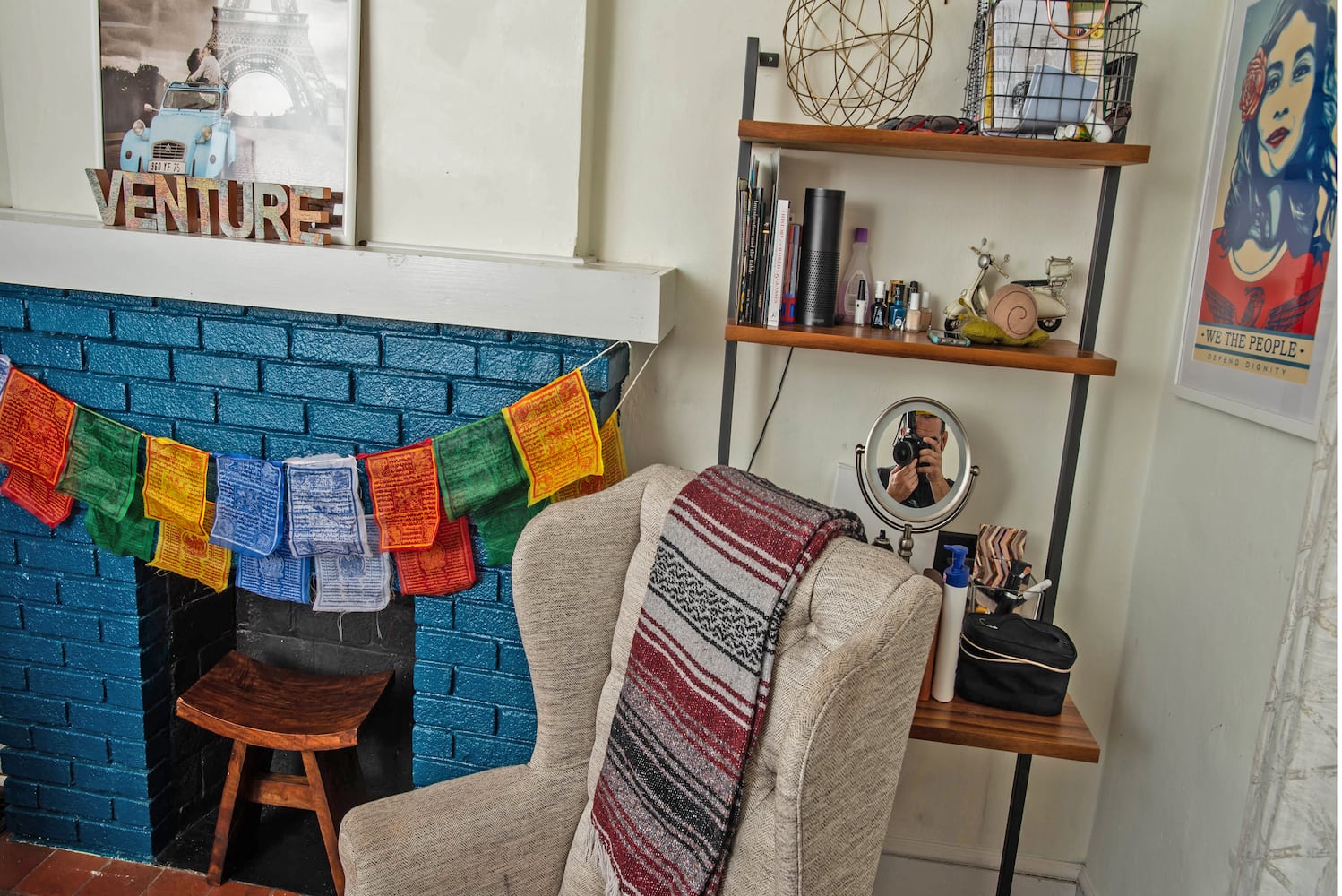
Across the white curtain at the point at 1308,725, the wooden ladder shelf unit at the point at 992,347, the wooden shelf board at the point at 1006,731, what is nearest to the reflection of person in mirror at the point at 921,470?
the wooden ladder shelf unit at the point at 992,347

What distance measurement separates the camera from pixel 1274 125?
1.44 metres

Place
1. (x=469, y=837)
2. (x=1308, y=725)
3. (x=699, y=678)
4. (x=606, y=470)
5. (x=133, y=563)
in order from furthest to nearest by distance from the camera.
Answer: (x=133, y=563) → (x=606, y=470) → (x=469, y=837) → (x=699, y=678) → (x=1308, y=725)

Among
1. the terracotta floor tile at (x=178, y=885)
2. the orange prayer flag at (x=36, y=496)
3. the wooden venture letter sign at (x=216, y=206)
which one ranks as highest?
the wooden venture letter sign at (x=216, y=206)

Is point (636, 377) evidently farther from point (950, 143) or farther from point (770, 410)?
point (950, 143)

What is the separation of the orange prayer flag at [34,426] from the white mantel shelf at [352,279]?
223 millimetres

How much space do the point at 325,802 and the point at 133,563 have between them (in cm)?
64

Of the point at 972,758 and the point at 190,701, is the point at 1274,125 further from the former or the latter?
the point at 190,701

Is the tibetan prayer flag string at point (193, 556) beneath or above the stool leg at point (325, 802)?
above

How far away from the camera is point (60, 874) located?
6.37ft

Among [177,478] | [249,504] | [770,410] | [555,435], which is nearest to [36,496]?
[177,478]

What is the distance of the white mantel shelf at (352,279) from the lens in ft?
5.12

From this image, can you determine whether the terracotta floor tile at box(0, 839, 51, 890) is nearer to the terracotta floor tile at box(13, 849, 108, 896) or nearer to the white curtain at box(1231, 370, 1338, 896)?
the terracotta floor tile at box(13, 849, 108, 896)

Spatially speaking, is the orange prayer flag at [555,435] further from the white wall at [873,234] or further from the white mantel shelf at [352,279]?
the white wall at [873,234]

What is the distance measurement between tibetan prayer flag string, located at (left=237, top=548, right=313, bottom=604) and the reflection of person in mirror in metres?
1.15
